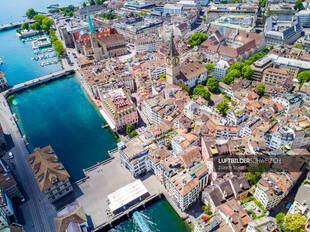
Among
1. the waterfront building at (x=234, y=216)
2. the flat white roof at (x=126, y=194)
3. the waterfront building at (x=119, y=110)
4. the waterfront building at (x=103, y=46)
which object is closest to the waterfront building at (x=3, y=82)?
the waterfront building at (x=103, y=46)

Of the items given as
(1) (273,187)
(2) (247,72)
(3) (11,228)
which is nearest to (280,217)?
(1) (273,187)

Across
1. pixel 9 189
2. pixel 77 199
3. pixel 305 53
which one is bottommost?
pixel 77 199

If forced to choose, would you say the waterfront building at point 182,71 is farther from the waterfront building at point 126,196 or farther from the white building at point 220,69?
the waterfront building at point 126,196

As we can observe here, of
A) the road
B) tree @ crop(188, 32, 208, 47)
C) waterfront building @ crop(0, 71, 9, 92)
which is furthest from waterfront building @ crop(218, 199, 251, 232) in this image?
waterfront building @ crop(0, 71, 9, 92)

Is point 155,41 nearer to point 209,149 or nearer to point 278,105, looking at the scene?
point 278,105

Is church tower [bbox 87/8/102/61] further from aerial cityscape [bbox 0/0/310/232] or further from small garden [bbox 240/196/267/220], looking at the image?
small garden [bbox 240/196/267/220]

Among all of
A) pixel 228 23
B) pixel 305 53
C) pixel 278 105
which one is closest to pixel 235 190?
pixel 278 105

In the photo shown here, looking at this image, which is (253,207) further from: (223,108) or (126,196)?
(223,108)
